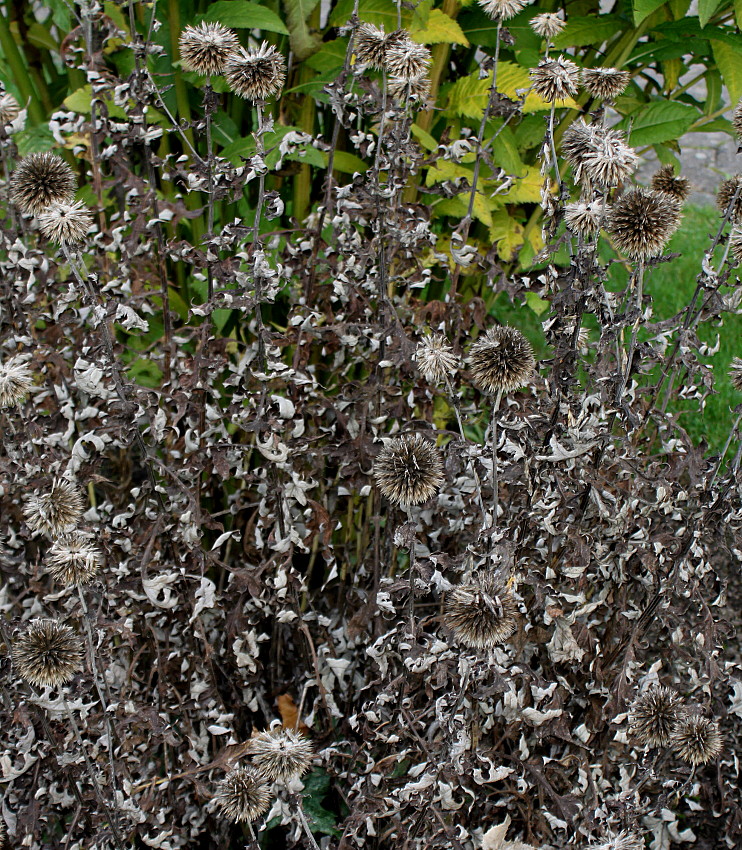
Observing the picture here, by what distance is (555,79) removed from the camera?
1.83 m

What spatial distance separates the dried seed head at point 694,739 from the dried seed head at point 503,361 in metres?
0.78

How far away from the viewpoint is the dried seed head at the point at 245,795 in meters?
1.56

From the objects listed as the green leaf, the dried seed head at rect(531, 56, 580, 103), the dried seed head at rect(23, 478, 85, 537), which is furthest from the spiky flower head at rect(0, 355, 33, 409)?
the dried seed head at rect(531, 56, 580, 103)

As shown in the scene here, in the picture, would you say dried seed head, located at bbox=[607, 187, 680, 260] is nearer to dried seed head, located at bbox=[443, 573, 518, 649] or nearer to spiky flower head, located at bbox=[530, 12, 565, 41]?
spiky flower head, located at bbox=[530, 12, 565, 41]

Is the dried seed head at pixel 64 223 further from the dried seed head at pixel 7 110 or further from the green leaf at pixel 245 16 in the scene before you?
the green leaf at pixel 245 16

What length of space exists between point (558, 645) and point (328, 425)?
77 cm

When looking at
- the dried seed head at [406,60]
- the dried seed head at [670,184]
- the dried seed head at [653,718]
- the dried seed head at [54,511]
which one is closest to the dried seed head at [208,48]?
the dried seed head at [406,60]

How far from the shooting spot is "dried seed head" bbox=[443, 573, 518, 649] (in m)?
1.51

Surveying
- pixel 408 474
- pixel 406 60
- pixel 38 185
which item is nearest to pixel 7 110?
pixel 38 185

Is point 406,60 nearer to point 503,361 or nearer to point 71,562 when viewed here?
point 503,361

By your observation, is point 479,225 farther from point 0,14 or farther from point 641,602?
point 0,14

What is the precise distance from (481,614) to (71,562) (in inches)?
28.0

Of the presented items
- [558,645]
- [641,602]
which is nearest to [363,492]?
[558,645]

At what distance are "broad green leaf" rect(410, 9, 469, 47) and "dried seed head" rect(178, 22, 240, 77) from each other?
1.84 ft
